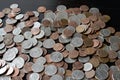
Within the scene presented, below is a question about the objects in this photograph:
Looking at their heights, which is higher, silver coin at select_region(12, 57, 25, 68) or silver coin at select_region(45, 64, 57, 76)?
silver coin at select_region(12, 57, 25, 68)

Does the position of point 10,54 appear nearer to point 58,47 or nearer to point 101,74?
point 58,47

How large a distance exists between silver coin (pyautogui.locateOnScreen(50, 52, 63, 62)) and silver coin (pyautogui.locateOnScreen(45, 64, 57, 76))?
0.12ft

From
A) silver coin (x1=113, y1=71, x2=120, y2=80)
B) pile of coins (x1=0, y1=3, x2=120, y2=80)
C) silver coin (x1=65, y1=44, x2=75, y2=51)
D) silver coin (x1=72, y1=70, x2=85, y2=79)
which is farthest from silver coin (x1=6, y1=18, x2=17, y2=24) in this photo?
silver coin (x1=113, y1=71, x2=120, y2=80)

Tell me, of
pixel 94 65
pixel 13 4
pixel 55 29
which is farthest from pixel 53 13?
pixel 94 65

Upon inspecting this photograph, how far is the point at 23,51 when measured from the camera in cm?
122

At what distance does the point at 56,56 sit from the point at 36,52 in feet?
0.33

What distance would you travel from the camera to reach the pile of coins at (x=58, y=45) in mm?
1143

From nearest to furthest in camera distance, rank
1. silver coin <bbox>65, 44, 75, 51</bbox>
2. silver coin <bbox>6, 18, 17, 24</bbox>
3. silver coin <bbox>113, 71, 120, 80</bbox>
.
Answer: silver coin <bbox>113, 71, 120, 80</bbox> < silver coin <bbox>65, 44, 75, 51</bbox> < silver coin <bbox>6, 18, 17, 24</bbox>

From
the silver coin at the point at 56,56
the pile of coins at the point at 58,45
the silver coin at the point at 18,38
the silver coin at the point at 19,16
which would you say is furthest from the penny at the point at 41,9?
the silver coin at the point at 56,56

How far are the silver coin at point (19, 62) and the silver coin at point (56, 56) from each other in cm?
14

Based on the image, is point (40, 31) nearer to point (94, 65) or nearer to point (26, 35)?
point (26, 35)

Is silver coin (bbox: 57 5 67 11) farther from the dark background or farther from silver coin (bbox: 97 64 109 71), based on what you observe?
silver coin (bbox: 97 64 109 71)

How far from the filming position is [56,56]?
1.19 m

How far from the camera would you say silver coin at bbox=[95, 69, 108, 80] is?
112cm
